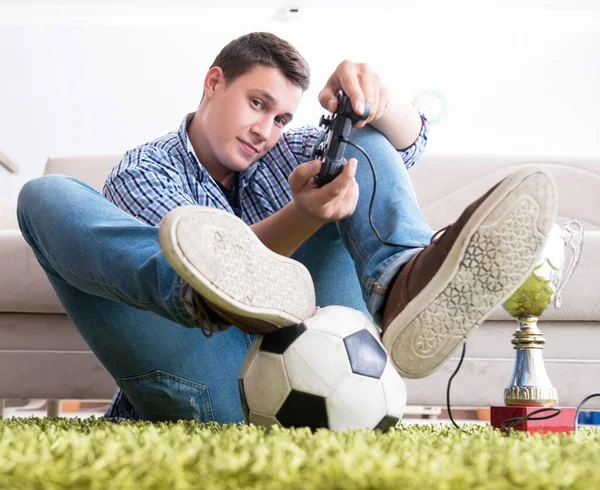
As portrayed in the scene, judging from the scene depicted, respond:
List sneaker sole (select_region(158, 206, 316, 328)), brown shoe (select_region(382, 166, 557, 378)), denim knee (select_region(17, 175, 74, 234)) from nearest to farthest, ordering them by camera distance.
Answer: sneaker sole (select_region(158, 206, 316, 328)) → brown shoe (select_region(382, 166, 557, 378)) → denim knee (select_region(17, 175, 74, 234))

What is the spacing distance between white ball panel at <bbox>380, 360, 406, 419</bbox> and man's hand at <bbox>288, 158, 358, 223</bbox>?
9.5 inches

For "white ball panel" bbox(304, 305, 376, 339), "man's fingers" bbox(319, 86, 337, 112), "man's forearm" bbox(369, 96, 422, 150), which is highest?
"man's fingers" bbox(319, 86, 337, 112)

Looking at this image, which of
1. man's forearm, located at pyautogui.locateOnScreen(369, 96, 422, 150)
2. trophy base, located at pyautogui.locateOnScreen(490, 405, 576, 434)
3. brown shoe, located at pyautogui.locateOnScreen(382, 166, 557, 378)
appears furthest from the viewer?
man's forearm, located at pyautogui.locateOnScreen(369, 96, 422, 150)

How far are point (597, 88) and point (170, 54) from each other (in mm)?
2895

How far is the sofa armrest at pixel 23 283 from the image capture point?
1763 millimetres

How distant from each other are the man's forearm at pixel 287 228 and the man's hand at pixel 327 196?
1 centimetres

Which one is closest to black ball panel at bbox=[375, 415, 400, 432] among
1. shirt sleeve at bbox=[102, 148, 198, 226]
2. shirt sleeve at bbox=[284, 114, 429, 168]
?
shirt sleeve at bbox=[102, 148, 198, 226]

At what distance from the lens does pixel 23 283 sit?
1.76 m

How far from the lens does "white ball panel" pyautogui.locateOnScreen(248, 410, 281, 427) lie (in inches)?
30.9

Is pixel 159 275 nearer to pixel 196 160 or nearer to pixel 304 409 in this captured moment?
pixel 304 409

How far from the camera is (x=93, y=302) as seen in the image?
40.0 inches

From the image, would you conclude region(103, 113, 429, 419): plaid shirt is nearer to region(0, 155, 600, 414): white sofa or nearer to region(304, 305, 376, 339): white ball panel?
region(304, 305, 376, 339): white ball panel

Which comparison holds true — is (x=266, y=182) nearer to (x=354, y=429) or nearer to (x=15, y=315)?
(x=354, y=429)

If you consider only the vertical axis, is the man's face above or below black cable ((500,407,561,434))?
above
